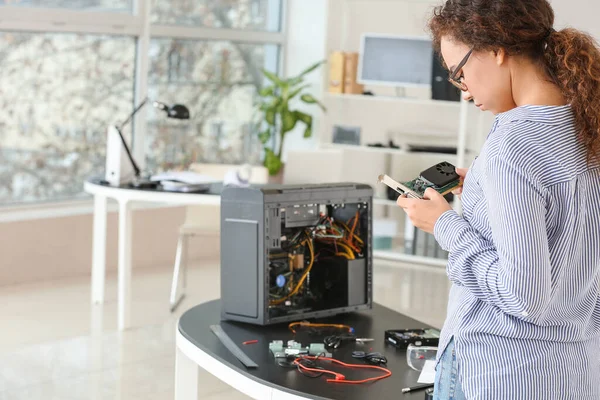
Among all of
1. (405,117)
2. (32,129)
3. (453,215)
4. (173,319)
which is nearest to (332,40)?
(405,117)

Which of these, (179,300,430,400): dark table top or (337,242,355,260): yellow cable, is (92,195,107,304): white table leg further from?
(337,242,355,260): yellow cable

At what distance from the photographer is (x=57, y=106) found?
17.9ft

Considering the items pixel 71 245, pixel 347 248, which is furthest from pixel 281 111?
pixel 347 248

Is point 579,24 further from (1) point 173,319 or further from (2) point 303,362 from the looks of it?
(2) point 303,362

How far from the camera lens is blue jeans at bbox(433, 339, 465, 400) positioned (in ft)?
4.77

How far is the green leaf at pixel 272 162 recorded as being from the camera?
6.32 meters

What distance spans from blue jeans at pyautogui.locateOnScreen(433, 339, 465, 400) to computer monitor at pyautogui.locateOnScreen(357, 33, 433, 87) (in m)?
4.61

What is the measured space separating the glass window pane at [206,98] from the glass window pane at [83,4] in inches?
15.8

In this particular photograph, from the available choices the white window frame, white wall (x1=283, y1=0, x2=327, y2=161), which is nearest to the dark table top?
the white window frame

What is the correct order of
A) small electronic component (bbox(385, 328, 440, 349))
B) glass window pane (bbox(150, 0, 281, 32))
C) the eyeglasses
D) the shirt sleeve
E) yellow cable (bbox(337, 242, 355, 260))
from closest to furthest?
the shirt sleeve, the eyeglasses, small electronic component (bbox(385, 328, 440, 349)), yellow cable (bbox(337, 242, 355, 260)), glass window pane (bbox(150, 0, 281, 32))

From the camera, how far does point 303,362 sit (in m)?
1.95

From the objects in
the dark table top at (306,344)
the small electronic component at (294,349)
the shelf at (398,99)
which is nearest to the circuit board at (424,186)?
the dark table top at (306,344)

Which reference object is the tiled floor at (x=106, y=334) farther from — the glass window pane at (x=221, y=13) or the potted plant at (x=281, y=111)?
the glass window pane at (x=221, y=13)

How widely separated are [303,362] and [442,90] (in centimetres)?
422
